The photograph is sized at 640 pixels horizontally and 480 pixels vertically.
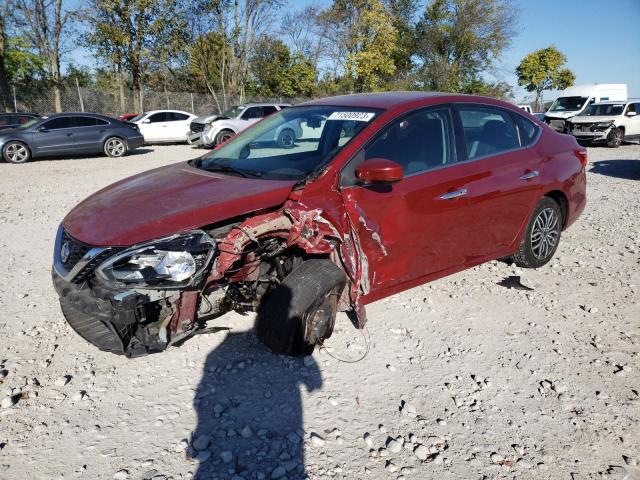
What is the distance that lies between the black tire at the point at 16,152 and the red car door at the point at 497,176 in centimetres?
1395

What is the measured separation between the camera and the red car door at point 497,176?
151 inches

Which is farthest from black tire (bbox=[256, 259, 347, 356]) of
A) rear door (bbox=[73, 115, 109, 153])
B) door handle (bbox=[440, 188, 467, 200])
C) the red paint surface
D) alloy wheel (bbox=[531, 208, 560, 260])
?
rear door (bbox=[73, 115, 109, 153])

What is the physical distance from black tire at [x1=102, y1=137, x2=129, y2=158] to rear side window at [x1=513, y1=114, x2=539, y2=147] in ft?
45.2

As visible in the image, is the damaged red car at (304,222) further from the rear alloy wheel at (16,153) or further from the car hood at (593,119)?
the car hood at (593,119)

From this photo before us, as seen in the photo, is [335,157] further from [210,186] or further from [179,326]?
[179,326]

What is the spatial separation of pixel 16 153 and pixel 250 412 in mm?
14236

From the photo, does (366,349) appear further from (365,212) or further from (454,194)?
(454,194)

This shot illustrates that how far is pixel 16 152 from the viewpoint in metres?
13.7

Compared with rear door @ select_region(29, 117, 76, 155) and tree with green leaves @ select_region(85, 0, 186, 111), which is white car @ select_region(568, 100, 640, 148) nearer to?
rear door @ select_region(29, 117, 76, 155)

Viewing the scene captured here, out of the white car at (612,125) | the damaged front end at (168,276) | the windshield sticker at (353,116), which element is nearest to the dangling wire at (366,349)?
the damaged front end at (168,276)

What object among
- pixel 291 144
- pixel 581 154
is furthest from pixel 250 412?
pixel 581 154

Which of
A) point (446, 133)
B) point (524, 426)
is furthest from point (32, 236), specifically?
point (524, 426)

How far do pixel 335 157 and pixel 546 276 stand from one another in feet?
8.84

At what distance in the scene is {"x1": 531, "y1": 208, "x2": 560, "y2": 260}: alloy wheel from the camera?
14.9ft
